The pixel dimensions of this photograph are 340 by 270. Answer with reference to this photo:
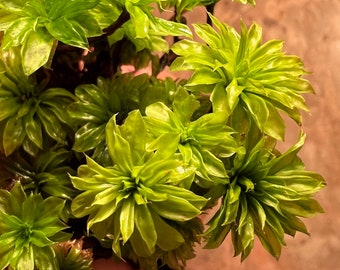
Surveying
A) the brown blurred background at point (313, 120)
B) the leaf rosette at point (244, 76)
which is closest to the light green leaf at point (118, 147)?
the leaf rosette at point (244, 76)

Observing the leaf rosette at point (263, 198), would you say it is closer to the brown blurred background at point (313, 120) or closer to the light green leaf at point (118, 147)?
the light green leaf at point (118, 147)

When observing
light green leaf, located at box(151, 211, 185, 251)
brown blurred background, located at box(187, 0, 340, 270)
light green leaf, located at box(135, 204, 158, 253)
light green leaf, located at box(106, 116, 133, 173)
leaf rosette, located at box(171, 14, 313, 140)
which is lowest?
brown blurred background, located at box(187, 0, 340, 270)

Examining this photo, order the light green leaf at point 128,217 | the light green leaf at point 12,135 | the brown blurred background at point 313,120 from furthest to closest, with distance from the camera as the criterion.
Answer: the brown blurred background at point 313,120, the light green leaf at point 12,135, the light green leaf at point 128,217

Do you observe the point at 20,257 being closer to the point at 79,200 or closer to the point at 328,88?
the point at 79,200

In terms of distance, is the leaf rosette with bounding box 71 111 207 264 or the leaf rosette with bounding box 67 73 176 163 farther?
the leaf rosette with bounding box 67 73 176 163

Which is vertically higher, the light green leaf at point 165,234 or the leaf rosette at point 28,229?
the light green leaf at point 165,234

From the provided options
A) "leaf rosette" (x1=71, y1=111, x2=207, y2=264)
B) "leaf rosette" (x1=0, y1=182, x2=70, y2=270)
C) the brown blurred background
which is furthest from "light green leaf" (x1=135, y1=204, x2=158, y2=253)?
the brown blurred background

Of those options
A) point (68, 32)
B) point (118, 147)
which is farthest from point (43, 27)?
point (118, 147)

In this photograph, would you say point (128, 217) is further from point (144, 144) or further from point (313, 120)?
point (313, 120)

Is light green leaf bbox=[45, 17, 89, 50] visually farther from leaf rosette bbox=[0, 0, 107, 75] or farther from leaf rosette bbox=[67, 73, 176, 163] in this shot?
leaf rosette bbox=[67, 73, 176, 163]
